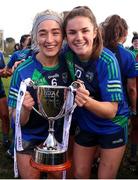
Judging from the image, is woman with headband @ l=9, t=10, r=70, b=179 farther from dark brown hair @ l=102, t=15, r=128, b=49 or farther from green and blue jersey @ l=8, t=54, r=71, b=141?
dark brown hair @ l=102, t=15, r=128, b=49

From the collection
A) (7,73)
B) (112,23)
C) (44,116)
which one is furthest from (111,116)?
(7,73)

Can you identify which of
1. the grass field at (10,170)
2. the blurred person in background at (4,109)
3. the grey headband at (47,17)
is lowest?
the grass field at (10,170)

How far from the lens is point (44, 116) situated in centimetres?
269

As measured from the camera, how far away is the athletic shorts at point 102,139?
9.59 feet

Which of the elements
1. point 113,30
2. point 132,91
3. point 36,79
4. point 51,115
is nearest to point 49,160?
point 51,115

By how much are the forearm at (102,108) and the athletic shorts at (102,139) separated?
229 millimetres

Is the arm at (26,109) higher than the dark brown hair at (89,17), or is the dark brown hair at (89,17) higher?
the dark brown hair at (89,17)

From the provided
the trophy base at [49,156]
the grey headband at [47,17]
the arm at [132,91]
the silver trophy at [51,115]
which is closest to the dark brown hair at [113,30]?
the arm at [132,91]

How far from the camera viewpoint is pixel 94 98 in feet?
9.38

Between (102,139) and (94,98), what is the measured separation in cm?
35

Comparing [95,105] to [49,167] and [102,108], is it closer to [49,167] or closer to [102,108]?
[102,108]

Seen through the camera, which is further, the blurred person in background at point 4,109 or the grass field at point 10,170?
the blurred person in background at point 4,109

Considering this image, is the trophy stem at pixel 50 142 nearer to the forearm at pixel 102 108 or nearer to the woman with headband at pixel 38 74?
the woman with headband at pixel 38 74

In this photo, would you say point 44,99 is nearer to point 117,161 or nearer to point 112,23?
point 117,161
